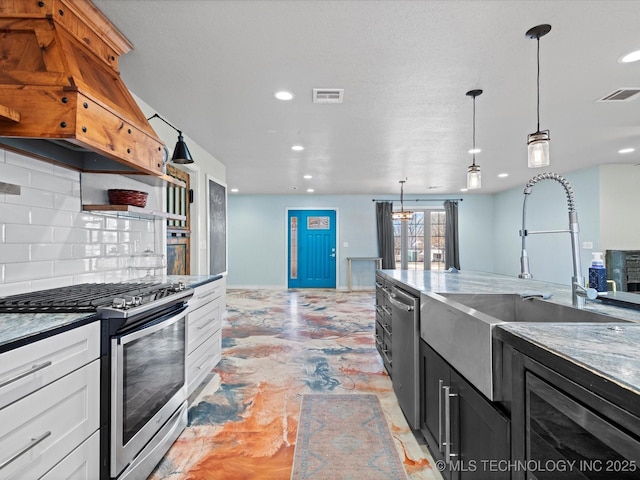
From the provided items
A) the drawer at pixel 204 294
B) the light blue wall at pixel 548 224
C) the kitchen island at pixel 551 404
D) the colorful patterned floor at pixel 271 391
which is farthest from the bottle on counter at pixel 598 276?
the light blue wall at pixel 548 224

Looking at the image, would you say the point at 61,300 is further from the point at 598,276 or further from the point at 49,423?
the point at 598,276

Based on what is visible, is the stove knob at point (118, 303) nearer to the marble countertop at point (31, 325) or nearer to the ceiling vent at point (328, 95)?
the marble countertop at point (31, 325)

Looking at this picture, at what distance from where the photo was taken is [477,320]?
1.25 meters

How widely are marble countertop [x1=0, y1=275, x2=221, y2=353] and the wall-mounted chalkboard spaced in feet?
10.3

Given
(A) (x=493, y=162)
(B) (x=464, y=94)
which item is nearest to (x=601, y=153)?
(A) (x=493, y=162)

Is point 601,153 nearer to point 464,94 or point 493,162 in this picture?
point 493,162

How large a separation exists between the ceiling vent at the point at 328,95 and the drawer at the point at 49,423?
2289 millimetres

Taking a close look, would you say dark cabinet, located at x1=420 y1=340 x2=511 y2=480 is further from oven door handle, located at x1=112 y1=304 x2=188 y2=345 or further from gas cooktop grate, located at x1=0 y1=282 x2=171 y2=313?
gas cooktop grate, located at x1=0 y1=282 x2=171 y2=313

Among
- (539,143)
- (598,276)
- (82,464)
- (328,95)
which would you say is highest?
(328,95)

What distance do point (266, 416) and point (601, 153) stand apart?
18.0 feet

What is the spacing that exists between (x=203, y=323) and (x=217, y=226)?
2.33 meters

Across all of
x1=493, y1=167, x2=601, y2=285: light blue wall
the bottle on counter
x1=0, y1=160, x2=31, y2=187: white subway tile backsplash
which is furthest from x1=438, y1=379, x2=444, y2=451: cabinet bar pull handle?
x1=493, y1=167, x2=601, y2=285: light blue wall

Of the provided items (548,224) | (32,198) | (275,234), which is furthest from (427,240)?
(32,198)

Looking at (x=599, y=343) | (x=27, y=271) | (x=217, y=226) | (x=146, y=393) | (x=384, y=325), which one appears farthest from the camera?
(x=217, y=226)
